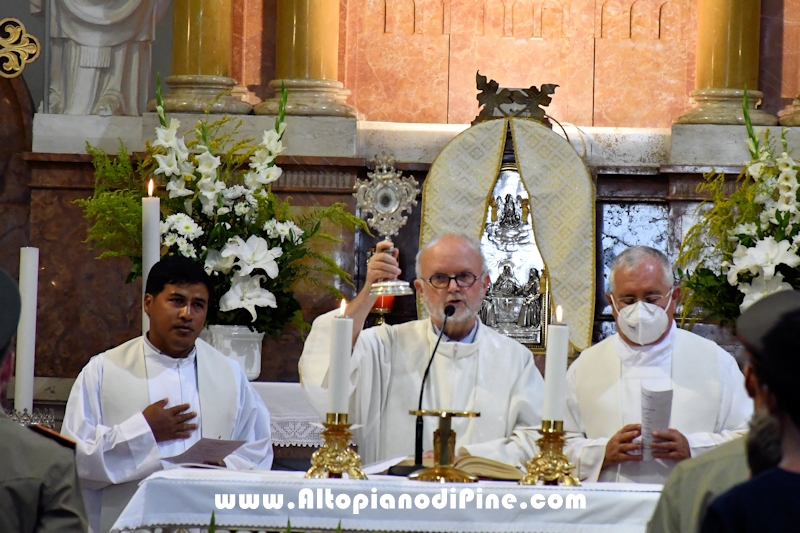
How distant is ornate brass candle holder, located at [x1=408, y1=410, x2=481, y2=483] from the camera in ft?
12.5

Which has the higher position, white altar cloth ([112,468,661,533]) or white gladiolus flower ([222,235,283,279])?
white gladiolus flower ([222,235,283,279])

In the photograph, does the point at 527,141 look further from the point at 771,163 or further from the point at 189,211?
the point at 189,211

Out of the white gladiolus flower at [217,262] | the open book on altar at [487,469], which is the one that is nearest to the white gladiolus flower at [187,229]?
the white gladiolus flower at [217,262]

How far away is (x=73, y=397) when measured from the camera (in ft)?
16.2

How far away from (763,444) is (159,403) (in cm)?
300

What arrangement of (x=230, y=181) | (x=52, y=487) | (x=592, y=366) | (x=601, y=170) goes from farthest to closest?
(x=601, y=170) < (x=230, y=181) < (x=592, y=366) < (x=52, y=487)

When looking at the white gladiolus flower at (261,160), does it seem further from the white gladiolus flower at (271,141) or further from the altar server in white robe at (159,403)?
the altar server in white robe at (159,403)

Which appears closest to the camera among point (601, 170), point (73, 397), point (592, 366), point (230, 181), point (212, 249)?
point (73, 397)

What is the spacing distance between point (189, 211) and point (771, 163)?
2973 mm

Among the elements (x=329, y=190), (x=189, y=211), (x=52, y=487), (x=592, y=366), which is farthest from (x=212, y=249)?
(x=52, y=487)

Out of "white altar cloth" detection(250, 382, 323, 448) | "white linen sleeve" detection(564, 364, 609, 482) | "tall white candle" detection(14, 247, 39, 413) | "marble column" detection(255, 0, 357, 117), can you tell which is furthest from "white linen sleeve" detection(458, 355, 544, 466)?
"marble column" detection(255, 0, 357, 117)

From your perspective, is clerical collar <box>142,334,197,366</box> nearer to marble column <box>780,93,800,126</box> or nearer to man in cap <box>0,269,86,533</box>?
man in cap <box>0,269,86,533</box>

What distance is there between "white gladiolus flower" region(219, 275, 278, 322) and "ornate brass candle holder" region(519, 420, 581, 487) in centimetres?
271

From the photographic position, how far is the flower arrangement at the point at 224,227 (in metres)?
6.32
